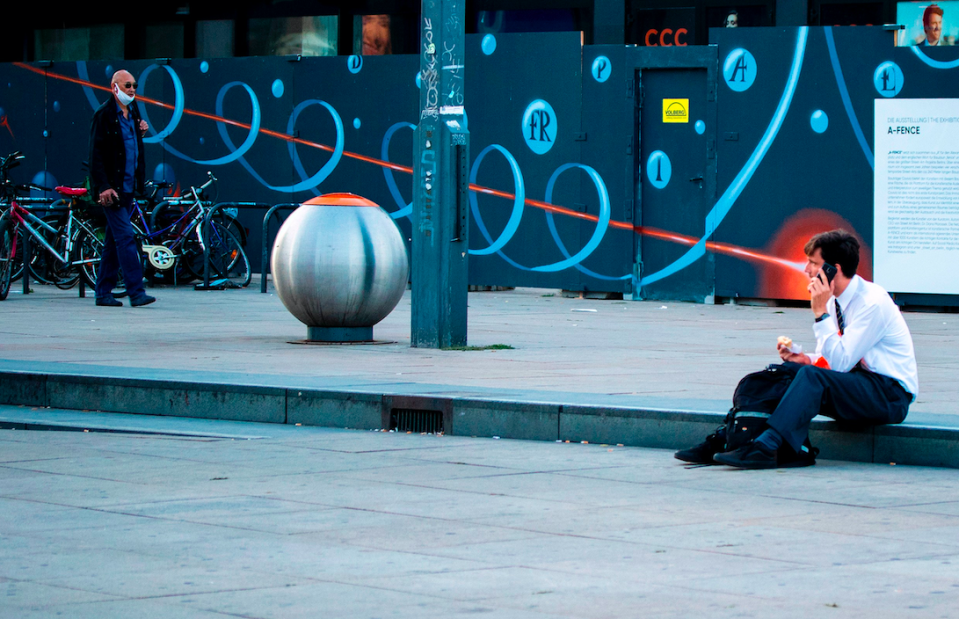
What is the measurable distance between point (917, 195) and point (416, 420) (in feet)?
28.5

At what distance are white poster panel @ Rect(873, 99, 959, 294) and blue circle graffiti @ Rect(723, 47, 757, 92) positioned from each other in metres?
1.38

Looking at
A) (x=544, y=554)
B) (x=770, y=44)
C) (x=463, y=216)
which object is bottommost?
(x=544, y=554)

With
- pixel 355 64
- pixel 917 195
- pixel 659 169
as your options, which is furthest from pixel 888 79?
pixel 355 64

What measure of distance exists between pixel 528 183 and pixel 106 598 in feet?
44.2

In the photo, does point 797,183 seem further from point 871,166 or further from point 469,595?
point 469,595

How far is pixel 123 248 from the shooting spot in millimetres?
15109

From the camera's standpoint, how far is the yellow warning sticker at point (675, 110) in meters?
16.9

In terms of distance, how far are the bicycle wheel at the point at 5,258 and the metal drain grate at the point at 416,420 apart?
351 inches

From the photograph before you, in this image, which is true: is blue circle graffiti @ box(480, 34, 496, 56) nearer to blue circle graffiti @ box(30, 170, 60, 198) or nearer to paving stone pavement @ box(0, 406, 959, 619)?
blue circle graffiti @ box(30, 170, 60, 198)

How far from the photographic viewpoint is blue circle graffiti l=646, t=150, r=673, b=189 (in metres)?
17.0

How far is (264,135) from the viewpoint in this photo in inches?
775

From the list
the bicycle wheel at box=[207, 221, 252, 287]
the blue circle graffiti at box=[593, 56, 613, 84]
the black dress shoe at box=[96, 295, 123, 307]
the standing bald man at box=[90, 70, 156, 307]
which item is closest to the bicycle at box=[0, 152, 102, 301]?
the bicycle wheel at box=[207, 221, 252, 287]

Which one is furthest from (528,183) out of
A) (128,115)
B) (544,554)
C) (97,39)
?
(544,554)

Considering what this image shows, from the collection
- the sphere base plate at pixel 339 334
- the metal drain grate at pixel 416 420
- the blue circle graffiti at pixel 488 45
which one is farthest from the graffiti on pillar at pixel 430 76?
the blue circle graffiti at pixel 488 45
